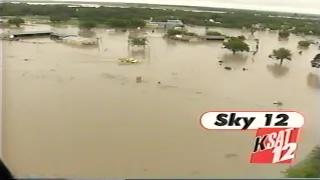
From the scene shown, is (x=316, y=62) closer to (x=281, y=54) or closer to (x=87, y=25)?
(x=281, y=54)

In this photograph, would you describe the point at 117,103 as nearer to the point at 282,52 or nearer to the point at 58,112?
the point at 58,112

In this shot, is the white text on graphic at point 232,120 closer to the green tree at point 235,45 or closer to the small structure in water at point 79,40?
the green tree at point 235,45

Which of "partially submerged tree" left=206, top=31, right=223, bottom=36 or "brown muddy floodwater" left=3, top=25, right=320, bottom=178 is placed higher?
"partially submerged tree" left=206, top=31, right=223, bottom=36

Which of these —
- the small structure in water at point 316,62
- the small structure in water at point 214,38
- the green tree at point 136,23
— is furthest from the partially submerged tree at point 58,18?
the small structure in water at point 316,62

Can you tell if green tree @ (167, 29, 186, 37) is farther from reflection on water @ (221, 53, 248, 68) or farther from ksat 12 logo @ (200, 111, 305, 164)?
ksat 12 logo @ (200, 111, 305, 164)

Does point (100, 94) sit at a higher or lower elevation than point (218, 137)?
higher

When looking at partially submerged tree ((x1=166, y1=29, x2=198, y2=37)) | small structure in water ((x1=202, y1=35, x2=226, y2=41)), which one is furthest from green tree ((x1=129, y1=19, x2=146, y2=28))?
small structure in water ((x1=202, y1=35, x2=226, y2=41))

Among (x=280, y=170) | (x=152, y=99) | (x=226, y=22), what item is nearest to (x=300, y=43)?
(x=226, y=22)
